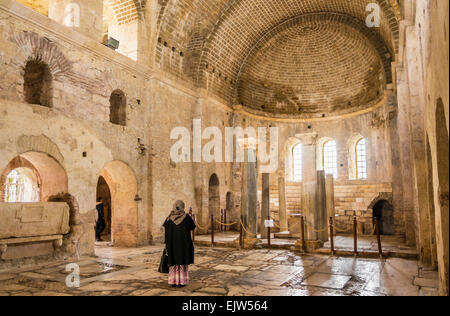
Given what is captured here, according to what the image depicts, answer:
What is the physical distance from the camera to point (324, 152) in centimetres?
2028

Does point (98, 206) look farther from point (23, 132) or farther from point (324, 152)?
point (324, 152)

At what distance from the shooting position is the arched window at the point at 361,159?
19000 mm

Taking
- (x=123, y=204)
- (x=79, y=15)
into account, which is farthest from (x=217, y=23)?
(x=123, y=204)

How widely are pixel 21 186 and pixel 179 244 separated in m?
11.3

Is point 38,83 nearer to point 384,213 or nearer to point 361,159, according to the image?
point 384,213

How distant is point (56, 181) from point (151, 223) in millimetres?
3649

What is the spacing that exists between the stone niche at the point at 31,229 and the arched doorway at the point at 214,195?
8.13 metres

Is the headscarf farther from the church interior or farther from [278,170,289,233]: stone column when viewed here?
[278,170,289,233]: stone column

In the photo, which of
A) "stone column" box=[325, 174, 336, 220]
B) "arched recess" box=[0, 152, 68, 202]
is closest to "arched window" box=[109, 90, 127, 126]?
"arched recess" box=[0, 152, 68, 202]

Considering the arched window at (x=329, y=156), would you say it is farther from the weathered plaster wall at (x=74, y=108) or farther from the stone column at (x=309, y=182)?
the weathered plaster wall at (x=74, y=108)

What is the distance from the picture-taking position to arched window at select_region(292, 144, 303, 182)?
2042cm

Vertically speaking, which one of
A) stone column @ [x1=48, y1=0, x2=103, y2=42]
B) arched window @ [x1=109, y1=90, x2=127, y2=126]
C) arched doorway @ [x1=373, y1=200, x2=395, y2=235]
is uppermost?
stone column @ [x1=48, y1=0, x2=103, y2=42]

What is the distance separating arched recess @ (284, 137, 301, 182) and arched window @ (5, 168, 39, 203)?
12315 mm
